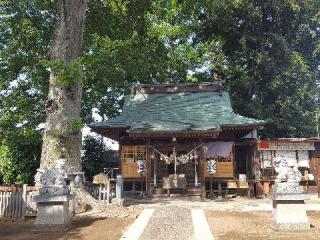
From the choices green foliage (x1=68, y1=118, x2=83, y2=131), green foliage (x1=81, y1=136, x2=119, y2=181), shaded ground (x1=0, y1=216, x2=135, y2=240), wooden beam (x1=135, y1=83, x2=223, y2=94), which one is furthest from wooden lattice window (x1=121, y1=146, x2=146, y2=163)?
shaded ground (x1=0, y1=216, x2=135, y2=240)

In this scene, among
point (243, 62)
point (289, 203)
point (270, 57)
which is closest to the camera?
point (289, 203)

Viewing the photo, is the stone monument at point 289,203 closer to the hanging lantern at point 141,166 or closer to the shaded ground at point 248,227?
the shaded ground at point 248,227

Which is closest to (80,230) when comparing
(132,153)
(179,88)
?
(132,153)

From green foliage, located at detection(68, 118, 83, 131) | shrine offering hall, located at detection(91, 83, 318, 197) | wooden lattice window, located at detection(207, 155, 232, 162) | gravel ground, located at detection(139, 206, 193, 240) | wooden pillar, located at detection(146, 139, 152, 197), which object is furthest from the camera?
wooden lattice window, located at detection(207, 155, 232, 162)

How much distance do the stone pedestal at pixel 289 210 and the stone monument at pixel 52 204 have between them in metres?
6.13

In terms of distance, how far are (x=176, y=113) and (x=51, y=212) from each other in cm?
1280

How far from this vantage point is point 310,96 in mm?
32562

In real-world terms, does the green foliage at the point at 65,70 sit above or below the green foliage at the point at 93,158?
above

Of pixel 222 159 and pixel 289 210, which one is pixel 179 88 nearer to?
pixel 222 159

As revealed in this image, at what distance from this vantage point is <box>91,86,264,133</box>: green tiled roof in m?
20.1

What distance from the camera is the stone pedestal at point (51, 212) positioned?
10953mm

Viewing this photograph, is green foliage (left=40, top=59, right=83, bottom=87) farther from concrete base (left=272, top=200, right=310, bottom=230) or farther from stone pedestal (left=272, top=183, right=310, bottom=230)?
concrete base (left=272, top=200, right=310, bottom=230)

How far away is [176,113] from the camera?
22.8m

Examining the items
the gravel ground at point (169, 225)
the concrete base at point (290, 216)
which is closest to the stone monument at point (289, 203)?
the concrete base at point (290, 216)
